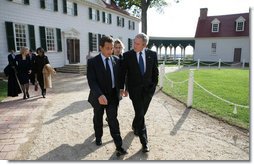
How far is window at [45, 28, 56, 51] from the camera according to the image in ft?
51.5

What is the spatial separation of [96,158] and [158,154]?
0.96m

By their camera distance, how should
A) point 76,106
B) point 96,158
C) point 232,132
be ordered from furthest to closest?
point 76,106 < point 232,132 < point 96,158

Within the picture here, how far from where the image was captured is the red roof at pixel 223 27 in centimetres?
2905

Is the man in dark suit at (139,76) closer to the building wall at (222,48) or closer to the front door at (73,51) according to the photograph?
the front door at (73,51)

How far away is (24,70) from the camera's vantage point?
707 centimetres

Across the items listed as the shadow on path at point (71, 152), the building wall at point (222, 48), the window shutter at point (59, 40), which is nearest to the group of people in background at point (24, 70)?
the shadow on path at point (71, 152)

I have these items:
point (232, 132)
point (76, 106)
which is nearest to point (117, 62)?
point (232, 132)

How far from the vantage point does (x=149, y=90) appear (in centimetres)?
371

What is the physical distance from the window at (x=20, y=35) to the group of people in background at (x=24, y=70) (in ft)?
22.5

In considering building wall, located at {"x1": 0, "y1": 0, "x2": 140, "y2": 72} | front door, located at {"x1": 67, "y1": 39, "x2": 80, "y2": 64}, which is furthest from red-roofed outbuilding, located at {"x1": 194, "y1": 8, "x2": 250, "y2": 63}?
front door, located at {"x1": 67, "y1": 39, "x2": 80, "y2": 64}

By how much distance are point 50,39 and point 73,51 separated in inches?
110

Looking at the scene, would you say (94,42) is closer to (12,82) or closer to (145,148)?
(12,82)

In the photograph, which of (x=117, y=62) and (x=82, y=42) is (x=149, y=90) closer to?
(x=117, y=62)

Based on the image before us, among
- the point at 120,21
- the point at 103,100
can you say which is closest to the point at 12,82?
the point at 103,100
